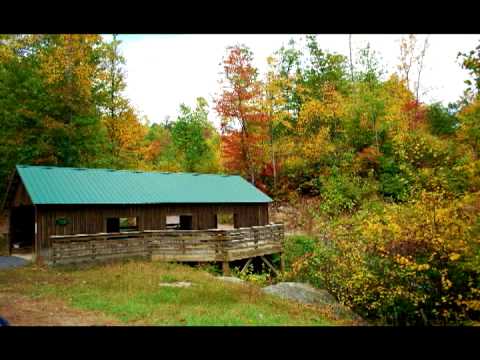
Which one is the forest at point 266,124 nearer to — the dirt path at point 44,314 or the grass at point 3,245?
the grass at point 3,245

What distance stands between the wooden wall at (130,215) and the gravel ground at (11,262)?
2.35 feet

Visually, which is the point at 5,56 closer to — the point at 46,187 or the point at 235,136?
the point at 46,187

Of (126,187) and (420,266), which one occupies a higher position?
(126,187)

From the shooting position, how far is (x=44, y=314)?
8.00 metres

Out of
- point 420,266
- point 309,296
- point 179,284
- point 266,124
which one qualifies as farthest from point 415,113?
point 179,284

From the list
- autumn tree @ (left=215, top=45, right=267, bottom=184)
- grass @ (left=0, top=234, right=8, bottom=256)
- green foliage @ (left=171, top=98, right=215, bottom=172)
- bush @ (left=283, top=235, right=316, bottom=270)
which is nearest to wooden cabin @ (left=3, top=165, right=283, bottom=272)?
grass @ (left=0, top=234, right=8, bottom=256)

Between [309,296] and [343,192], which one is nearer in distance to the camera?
[309,296]

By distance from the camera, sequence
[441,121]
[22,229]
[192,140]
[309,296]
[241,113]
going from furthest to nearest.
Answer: [192,140], [241,113], [441,121], [22,229], [309,296]

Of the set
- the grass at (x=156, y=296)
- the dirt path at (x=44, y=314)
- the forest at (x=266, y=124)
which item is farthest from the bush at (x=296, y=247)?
the dirt path at (x=44, y=314)

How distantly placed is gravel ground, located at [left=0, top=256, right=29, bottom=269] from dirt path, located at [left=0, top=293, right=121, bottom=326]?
485 centimetres

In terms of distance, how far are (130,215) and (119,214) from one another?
477 mm

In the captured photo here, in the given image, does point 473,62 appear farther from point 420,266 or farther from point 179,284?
point 179,284

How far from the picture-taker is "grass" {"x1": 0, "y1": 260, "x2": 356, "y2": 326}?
27.4 ft

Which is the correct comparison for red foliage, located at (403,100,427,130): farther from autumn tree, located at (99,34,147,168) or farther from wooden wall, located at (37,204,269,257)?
autumn tree, located at (99,34,147,168)
